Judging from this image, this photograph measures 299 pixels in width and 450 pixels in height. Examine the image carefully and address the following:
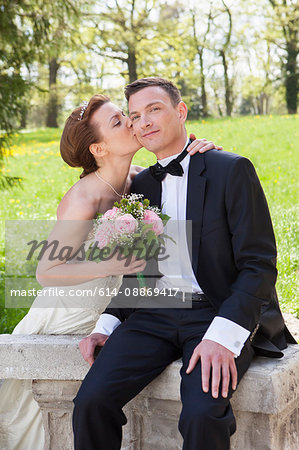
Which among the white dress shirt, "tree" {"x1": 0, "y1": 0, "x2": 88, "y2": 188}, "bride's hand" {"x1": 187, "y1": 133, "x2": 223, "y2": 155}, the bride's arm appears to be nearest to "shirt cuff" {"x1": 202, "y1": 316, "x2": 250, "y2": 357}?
the white dress shirt

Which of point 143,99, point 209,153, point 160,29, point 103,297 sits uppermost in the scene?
point 160,29

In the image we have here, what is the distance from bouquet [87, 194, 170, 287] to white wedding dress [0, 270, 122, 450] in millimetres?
617

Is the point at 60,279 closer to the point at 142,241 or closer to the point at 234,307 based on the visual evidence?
the point at 142,241

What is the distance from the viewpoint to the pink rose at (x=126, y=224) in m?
2.58

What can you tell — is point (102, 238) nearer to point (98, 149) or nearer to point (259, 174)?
point (98, 149)

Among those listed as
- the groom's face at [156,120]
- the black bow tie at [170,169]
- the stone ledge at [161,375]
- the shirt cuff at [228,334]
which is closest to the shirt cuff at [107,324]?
the stone ledge at [161,375]

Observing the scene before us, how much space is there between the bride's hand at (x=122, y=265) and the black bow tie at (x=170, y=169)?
20.0 inches

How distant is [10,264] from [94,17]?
43.1ft

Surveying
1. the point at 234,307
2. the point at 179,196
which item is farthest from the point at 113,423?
the point at 179,196

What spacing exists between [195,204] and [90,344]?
93cm

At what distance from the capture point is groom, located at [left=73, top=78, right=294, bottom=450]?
7.43 feet

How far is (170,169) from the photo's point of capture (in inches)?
112

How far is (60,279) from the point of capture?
3133mm

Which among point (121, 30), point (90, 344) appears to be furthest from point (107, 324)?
point (121, 30)
